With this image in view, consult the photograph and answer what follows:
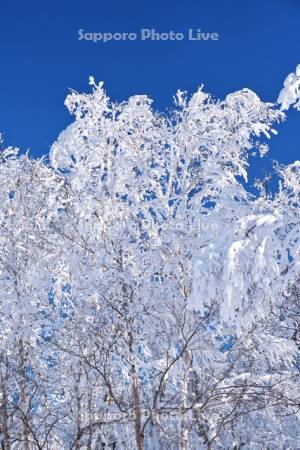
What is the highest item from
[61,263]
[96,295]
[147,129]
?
[147,129]

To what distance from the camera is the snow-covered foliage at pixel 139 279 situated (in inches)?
278

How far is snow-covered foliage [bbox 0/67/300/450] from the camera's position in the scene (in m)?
7.05

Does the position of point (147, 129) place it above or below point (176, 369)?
above

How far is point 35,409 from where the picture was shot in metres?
9.85

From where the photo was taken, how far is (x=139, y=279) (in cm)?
732

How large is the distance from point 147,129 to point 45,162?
197cm

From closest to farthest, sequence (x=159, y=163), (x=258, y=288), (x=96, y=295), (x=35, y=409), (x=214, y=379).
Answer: (x=258, y=288)
(x=96, y=295)
(x=214, y=379)
(x=159, y=163)
(x=35, y=409)

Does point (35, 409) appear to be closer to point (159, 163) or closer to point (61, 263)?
point (61, 263)

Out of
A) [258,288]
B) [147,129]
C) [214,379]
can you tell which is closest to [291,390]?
[214,379]

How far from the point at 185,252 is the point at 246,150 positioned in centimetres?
245

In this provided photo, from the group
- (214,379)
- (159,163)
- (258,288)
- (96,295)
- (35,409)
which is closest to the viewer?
(258,288)

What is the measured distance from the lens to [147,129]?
8.97 metres

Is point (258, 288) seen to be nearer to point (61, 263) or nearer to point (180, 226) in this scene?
point (180, 226)

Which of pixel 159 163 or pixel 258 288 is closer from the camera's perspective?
pixel 258 288
